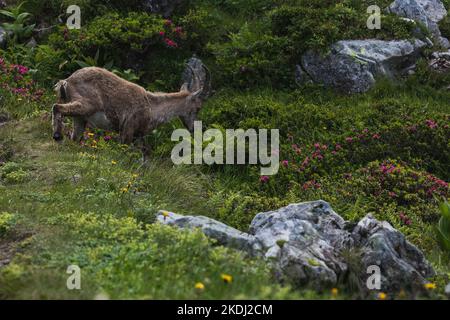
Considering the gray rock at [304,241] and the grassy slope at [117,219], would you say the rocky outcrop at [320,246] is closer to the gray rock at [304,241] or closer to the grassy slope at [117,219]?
the gray rock at [304,241]

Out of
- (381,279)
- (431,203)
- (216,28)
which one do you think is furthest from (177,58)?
(381,279)

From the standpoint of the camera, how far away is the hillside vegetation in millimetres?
7168

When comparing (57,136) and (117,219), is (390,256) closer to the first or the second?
(117,219)

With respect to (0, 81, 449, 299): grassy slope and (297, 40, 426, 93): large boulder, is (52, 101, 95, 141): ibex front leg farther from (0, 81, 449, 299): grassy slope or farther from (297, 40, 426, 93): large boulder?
(297, 40, 426, 93): large boulder

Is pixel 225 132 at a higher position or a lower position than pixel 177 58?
lower

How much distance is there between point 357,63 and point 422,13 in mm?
3249

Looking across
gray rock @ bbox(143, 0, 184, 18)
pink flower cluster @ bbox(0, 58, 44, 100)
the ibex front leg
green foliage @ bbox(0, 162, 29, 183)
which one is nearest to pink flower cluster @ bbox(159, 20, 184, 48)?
gray rock @ bbox(143, 0, 184, 18)

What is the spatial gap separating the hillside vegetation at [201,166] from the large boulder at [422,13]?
44cm

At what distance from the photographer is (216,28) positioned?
18.6m

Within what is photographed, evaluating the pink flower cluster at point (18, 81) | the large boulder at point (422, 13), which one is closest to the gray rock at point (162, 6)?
the pink flower cluster at point (18, 81)

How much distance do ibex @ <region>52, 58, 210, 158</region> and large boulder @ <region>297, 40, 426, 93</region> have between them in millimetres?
2940

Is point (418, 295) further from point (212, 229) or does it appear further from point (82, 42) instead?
point (82, 42)

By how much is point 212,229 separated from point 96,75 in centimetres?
568

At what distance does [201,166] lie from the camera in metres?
13.8
